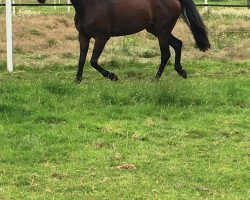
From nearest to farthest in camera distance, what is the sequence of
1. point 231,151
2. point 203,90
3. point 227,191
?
1. point 227,191
2. point 231,151
3. point 203,90

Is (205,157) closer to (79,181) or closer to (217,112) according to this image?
(79,181)

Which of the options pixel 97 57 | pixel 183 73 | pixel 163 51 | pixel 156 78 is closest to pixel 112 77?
pixel 97 57

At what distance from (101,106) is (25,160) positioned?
228 cm

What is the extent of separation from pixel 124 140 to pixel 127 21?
3975mm

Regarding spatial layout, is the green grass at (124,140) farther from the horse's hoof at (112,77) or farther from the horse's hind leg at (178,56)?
the horse's hind leg at (178,56)

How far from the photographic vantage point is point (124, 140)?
594cm

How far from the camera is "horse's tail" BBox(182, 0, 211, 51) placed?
999 cm

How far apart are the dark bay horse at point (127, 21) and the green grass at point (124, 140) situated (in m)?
0.63

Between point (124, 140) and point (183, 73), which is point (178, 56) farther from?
point (124, 140)

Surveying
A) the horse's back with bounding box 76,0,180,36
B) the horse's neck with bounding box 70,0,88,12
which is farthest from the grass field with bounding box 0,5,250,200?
the horse's neck with bounding box 70,0,88,12

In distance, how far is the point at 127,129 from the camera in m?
6.36

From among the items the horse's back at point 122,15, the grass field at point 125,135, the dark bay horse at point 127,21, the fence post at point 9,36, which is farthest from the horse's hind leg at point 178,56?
the fence post at point 9,36

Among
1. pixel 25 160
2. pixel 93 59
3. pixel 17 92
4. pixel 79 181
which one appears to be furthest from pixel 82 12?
pixel 79 181

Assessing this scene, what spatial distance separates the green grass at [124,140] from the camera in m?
4.63
